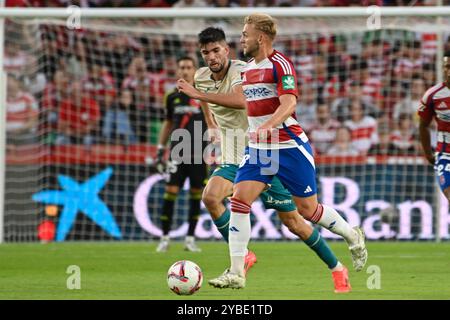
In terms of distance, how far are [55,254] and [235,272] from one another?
504cm

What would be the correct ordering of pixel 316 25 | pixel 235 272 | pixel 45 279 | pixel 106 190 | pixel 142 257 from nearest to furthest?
1. pixel 235 272
2. pixel 45 279
3. pixel 142 257
4. pixel 106 190
5. pixel 316 25

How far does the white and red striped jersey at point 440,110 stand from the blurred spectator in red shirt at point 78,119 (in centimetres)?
643

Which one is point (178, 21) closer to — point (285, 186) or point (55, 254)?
point (55, 254)

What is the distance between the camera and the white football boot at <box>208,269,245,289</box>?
7.28m

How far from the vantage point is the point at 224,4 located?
17.8m

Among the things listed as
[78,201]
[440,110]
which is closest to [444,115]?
[440,110]

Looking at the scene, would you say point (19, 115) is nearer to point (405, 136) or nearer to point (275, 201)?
point (405, 136)

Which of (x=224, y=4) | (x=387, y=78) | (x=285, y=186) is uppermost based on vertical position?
(x=224, y=4)

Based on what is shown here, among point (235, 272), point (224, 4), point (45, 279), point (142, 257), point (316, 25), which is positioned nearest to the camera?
point (235, 272)

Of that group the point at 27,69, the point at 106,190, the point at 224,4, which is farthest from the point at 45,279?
the point at 224,4

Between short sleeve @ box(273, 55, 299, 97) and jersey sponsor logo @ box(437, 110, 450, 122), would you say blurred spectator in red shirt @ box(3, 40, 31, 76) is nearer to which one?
jersey sponsor logo @ box(437, 110, 450, 122)

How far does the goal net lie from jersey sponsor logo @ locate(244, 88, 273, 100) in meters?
5.89

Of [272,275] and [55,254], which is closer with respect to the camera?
[272,275]

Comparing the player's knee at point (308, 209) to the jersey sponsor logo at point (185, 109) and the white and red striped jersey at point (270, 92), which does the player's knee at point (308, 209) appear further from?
the jersey sponsor logo at point (185, 109)
